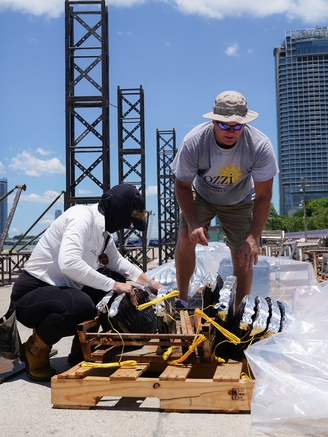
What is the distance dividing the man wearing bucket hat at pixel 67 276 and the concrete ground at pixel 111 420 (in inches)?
15.7

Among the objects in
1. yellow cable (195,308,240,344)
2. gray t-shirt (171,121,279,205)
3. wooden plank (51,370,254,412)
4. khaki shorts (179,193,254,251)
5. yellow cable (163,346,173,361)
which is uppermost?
gray t-shirt (171,121,279,205)

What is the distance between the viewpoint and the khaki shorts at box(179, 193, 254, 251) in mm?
4301

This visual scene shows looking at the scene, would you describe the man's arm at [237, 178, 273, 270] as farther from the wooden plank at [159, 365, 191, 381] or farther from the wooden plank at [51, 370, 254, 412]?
the wooden plank at [51, 370, 254, 412]

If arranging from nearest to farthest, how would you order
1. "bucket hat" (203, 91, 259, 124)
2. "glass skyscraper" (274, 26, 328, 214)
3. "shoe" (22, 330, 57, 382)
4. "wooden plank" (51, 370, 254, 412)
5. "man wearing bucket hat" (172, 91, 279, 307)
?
1. "wooden plank" (51, 370, 254, 412)
2. "shoe" (22, 330, 57, 382)
3. "bucket hat" (203, 91, 259, 124)
4. "man wearing bucket hat" (172, 91, 279, 307)
5. "glass skyscraper" (274, 26, 328, 214)

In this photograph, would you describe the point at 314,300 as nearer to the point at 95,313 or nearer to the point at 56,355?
the point at 95,313

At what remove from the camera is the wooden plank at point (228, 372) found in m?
2.50

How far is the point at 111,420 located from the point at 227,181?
217 centimetres

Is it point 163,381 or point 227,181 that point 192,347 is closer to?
point 163,381

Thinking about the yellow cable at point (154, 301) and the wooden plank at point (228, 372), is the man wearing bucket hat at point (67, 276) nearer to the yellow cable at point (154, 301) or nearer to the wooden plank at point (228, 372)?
the yellow cable at point (154, 301)

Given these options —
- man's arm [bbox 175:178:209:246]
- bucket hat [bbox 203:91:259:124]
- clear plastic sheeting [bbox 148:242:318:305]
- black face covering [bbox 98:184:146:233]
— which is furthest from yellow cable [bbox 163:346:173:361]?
clear plastic sheeting [bbox 148:242:318:305]

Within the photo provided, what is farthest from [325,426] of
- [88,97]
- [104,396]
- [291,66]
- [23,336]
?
[291,66]

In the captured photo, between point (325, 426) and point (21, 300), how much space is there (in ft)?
6.61

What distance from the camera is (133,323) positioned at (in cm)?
328

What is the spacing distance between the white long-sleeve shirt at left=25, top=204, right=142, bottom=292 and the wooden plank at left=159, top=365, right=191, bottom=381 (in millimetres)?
701
